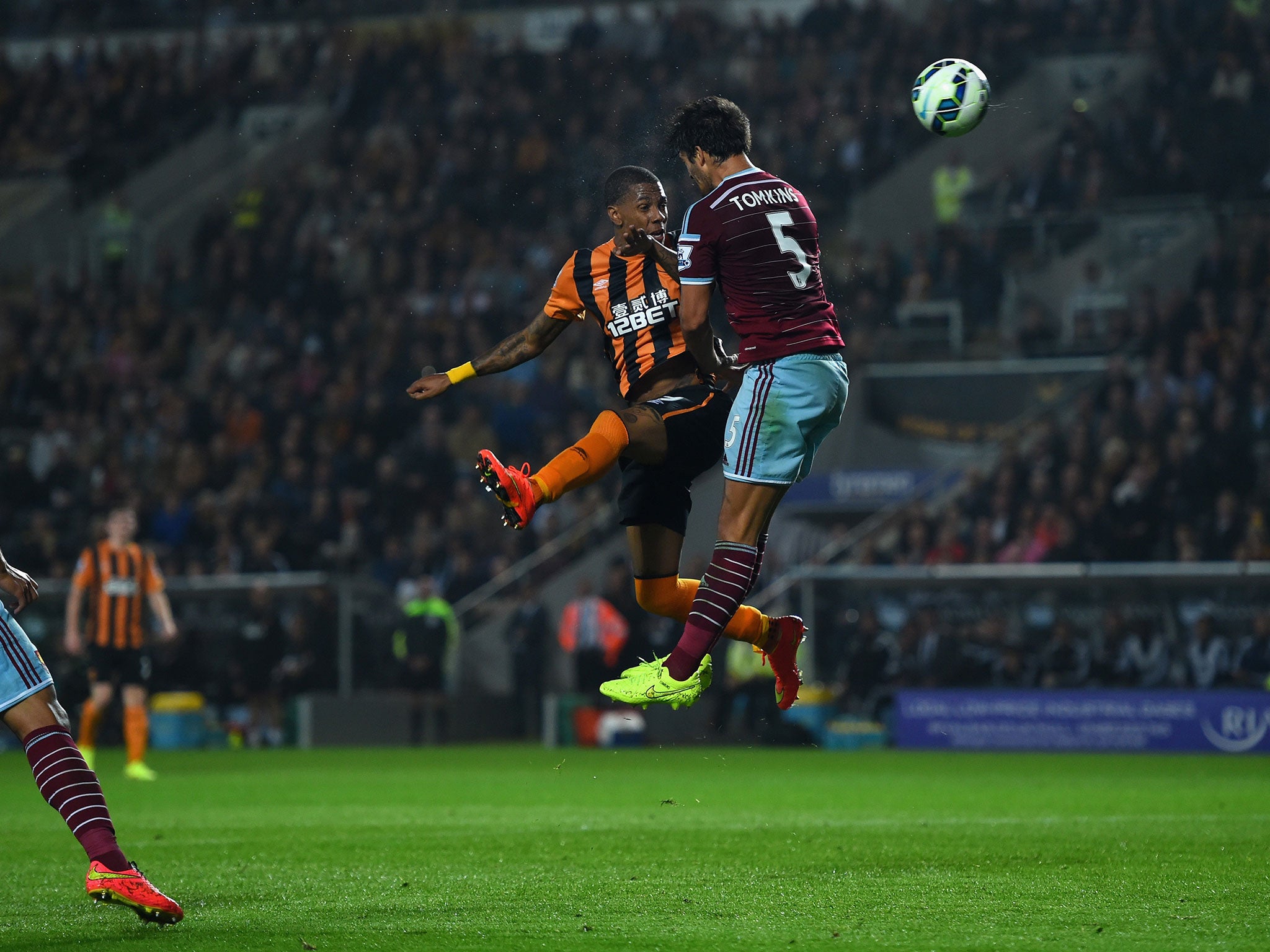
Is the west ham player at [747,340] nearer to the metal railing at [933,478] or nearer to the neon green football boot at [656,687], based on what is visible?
the neon green football boot at [656,687]

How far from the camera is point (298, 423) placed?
75.0 ft

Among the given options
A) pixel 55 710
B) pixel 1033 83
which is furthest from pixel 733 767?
pixel 1033 83

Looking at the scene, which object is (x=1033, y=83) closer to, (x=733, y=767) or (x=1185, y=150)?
(x=1185, y=150)

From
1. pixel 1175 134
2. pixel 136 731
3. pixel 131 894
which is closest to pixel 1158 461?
pixel 1175 134

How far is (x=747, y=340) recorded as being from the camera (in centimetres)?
691

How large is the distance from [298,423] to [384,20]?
8967 millimetres

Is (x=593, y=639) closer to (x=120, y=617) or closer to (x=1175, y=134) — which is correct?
(x=120, y=617)

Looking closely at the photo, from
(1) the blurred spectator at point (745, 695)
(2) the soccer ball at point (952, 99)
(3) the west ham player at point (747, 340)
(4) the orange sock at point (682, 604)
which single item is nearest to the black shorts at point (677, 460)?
(4) the orange sock at point (682, 604)

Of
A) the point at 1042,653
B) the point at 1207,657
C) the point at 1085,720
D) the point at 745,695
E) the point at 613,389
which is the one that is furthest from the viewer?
the point at 613,389

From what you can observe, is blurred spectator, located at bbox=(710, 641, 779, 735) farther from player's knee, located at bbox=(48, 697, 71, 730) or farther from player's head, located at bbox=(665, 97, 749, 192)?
player's knee, located at bbox=(48, 697, 71, 730)

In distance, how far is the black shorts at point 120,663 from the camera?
1462 cm

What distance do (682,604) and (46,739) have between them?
116 inches

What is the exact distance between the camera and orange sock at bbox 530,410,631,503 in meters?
7.10

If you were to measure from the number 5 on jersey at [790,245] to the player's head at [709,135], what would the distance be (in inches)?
12.9
